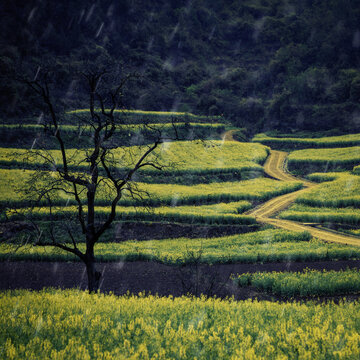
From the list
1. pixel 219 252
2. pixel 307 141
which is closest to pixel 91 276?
pixel 219 252

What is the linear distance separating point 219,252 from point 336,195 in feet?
71.4

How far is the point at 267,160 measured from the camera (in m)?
63.0

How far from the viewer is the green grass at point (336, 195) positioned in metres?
34.2

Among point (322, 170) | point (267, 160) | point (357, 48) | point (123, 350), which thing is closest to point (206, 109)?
point (267, 160)

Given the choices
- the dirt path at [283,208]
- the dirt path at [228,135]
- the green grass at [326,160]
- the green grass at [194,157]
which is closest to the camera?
the dirt path at [283,208]

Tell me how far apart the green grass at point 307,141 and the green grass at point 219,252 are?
52.4 m

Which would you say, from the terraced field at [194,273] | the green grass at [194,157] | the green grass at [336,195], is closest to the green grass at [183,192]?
the terraced field at [194,273]

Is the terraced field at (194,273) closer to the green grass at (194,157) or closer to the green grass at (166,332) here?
the green grass at (166,332)

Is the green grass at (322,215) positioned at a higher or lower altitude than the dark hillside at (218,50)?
lower

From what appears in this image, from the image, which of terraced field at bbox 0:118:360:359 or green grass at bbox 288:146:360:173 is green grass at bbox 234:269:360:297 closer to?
terraced field at bbox 0:118:360:359

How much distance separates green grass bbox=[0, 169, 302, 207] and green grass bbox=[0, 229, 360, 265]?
6.63m

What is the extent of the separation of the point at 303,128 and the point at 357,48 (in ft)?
202

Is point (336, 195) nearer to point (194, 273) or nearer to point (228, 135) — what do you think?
point (194, 273)

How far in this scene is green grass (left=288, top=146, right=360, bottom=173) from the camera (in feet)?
177
